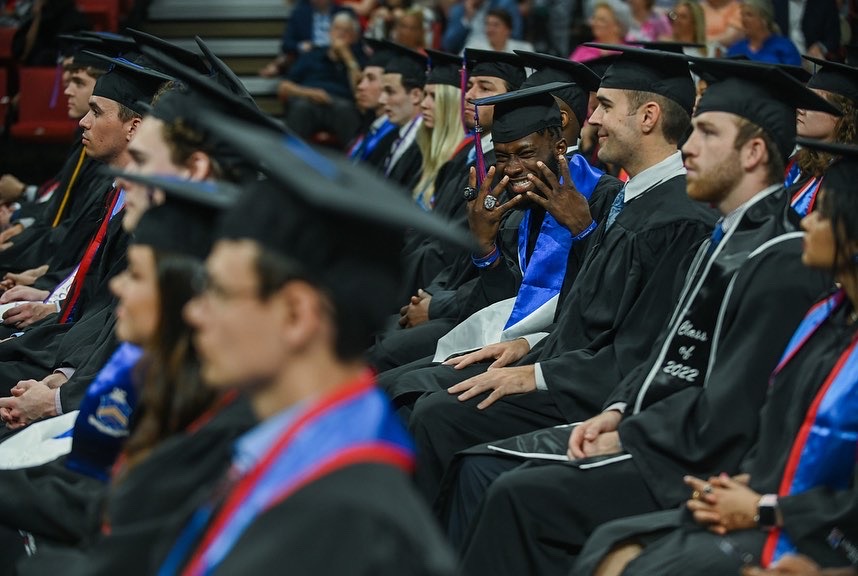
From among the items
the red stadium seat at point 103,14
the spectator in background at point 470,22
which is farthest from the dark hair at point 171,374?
the red stadium seat at point 103,14

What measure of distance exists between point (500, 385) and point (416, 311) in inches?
59.4

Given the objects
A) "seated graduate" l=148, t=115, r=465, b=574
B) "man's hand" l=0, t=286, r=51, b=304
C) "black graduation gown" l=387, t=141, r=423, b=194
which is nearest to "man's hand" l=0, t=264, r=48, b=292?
"man's hand" l=0, t=286, r=51, b=304

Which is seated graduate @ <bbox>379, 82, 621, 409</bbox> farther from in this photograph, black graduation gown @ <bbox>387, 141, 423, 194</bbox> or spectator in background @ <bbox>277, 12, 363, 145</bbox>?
spectator in background @ <bbox>277, 12, 363, 145</bbox>

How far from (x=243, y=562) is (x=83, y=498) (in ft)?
4.44

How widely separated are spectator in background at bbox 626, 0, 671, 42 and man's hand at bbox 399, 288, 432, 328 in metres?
4.47

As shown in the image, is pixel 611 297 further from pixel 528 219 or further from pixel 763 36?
pixel 763 36

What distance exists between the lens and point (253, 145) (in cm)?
188

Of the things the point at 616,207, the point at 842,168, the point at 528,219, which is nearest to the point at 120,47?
the point at 528,219

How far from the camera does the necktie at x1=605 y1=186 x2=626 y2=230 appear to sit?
420cm

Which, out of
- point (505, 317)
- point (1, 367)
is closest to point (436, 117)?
point (505, 317)

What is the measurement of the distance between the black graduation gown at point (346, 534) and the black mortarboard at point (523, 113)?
2.98m

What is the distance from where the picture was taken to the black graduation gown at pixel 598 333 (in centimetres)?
394

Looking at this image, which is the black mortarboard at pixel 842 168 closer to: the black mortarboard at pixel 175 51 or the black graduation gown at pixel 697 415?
the black graduation gown at pixel 697 415

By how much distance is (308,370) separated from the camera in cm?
192
